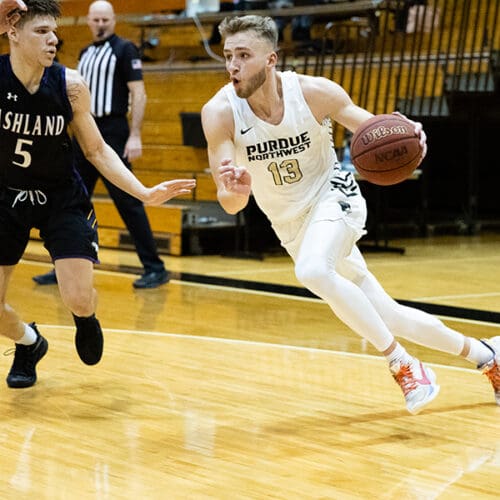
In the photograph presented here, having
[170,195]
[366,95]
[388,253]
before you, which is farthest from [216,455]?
[366,95]

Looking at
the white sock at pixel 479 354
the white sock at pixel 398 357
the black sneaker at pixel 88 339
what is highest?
the white sock at pixel 398 357

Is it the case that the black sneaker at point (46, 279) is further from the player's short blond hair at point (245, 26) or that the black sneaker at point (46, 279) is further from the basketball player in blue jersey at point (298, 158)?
the player's short blond hair at point (245, 26)

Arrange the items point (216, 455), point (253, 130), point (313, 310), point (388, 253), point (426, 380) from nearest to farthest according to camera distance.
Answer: point (216, 455) → point (426, 380) → point (253, 130) → point (313, 310) → point (388, 253)

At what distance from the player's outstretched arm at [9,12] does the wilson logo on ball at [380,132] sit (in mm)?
1323

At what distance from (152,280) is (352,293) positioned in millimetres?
3577

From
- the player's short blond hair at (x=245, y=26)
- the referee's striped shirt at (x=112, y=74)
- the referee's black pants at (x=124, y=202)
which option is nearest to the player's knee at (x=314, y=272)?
the player's short blond hair at (x=245, y=26)

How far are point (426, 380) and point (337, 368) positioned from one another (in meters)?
0.96

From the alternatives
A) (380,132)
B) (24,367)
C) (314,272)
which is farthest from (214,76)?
(314,272)

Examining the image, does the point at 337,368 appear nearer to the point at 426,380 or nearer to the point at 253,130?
the point at 426,380

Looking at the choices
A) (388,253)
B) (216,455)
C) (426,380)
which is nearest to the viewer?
(216,455)

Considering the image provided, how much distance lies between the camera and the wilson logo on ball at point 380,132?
3.88 m

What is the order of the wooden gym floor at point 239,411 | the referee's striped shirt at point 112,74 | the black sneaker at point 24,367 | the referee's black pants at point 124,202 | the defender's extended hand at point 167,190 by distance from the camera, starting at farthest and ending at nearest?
the referee's striped shirt at point 112,74 → the referee's black pants at point 124,202 → the black sneaker at point 24,367 → the defender's extended hand at point 167,190 → the wooden gym floor at point 239,411

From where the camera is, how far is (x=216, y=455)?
11.3ft

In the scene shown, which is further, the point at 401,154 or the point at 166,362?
the point at 166,362
